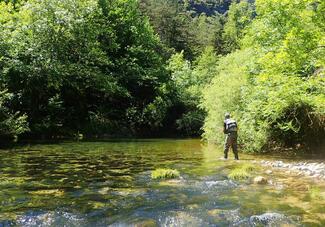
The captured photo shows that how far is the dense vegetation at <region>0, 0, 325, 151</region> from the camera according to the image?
16609mm

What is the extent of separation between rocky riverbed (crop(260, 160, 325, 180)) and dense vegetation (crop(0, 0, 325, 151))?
1925 mm

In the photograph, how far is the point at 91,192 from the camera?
1038 cm

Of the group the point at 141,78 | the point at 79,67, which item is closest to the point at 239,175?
the point at 79,67

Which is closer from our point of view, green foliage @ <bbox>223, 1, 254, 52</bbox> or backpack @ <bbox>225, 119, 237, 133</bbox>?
backpack @ <bbox>225, 119, 237, 133</bbox>

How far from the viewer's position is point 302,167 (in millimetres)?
14141

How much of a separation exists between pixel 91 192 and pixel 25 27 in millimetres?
22368

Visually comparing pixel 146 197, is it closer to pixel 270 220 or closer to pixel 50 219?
pixel 50 219

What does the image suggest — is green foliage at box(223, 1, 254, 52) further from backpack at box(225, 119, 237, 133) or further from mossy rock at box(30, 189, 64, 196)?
mossy rock at box(30, 189, 64, 196)

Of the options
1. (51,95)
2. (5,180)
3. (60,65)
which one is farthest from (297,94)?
(51,95)

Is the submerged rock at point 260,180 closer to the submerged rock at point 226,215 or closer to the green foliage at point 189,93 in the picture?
the submerged rock at point 226,215

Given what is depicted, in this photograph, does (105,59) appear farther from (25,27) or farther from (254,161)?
(254,161)

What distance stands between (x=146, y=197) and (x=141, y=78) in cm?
2810

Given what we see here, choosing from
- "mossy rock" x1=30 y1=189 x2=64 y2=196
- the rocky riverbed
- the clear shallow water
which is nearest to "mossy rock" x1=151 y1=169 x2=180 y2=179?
the clear shallow water

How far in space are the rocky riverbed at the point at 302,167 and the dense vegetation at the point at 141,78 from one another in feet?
6.32
